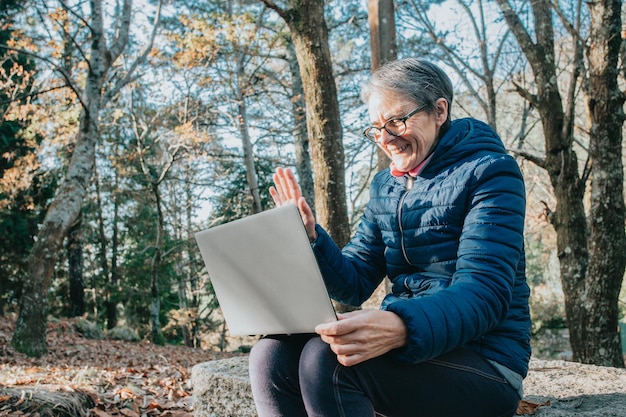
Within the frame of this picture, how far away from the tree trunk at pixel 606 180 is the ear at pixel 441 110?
3.35m

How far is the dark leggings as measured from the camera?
4.71 feet

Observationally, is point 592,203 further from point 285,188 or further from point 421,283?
point 285,188

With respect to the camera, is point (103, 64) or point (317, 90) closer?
point (317, 90)

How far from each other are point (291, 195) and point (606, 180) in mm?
3718

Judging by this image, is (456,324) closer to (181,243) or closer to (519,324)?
(519,324)

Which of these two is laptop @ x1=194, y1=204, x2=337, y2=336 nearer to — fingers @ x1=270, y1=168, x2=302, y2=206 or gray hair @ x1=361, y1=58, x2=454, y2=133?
fingers @ x1=270, y1=168, x2=302, y2=206

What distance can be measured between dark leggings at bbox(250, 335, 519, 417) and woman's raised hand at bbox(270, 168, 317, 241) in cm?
52

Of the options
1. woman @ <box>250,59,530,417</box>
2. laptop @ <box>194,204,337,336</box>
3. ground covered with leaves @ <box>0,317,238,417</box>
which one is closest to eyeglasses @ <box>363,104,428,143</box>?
woman @ <box>250,59,530,417</box>

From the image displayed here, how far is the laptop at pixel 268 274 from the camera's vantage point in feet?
4.86

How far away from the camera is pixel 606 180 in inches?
184

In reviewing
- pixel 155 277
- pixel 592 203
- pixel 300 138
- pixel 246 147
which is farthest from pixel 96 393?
pixel 155 277

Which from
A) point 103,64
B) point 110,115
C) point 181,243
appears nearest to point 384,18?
point 103,64

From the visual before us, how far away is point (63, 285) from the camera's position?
17.0 metres

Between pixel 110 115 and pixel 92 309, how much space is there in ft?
21.6
